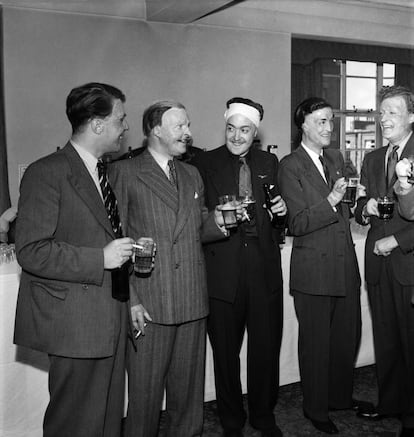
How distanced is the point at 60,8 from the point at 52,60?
510mm

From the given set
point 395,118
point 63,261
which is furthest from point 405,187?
point 63,261

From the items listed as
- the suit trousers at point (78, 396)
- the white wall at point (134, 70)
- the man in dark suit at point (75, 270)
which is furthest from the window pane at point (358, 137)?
the suit trousers at point (78, 396)

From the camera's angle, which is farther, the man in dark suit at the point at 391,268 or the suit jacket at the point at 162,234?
the man in dark suit at the point at 391,268

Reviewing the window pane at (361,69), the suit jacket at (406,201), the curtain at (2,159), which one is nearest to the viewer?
the suit jacket at (406,201)

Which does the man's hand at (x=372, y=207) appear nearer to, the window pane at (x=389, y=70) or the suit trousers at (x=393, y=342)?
the suit trousers at (x=393, y=342)

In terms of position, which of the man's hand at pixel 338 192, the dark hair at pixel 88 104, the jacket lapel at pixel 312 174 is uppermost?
the dark hair at pixel 88 104

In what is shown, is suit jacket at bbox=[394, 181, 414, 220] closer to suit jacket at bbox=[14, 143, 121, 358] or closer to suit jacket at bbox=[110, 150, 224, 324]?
suit jacket at bbox=[110, 150, 224, 324]

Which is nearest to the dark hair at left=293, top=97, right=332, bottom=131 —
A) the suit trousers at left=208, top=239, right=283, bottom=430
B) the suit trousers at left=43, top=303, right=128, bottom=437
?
the suit trousers at left=208, top=239, right=283, bottom=430

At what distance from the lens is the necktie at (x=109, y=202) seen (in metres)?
2.05

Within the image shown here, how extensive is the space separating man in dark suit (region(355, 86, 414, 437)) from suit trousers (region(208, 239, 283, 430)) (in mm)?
526

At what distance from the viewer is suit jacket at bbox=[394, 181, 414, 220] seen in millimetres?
2484

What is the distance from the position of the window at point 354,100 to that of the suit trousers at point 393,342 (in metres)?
4.63

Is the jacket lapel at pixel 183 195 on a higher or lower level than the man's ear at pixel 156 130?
lower

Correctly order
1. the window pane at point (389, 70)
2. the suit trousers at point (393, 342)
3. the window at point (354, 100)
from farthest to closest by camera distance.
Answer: the window pane at point (389, 70) < the window at point (354, 100) < the suit trousers at point (393, 342)
